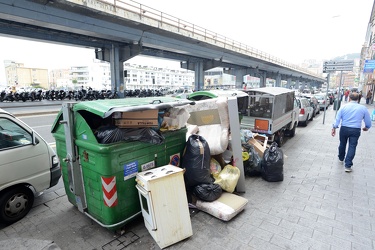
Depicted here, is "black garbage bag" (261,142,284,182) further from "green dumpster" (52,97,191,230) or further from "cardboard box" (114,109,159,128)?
"cardboard box" (114,109,159,128)

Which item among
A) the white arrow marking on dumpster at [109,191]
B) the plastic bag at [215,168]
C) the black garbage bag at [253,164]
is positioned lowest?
the black garbage bag at [253,164]

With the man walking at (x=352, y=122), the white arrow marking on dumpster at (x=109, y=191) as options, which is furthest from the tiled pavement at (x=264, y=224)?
the man walking at (x=352, y=122)

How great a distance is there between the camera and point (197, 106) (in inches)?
178

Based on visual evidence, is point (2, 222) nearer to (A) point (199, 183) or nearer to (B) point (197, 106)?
(A) point (199, 183)

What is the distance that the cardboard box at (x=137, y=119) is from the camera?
2.97 m

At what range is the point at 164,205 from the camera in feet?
9.16

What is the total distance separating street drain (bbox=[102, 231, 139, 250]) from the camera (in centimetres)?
285

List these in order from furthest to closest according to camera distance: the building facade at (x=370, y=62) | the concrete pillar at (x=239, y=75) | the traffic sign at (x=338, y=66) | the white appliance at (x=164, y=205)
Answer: the concrete pillar at (x=239, y=75)
the building facade at (x=370, y=62)
the traffic sign at (x=338, y=66)
the white appliance at (x=164, y=205)

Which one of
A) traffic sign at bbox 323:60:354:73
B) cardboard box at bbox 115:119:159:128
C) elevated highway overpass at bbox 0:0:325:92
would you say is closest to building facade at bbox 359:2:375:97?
traffic sign at bbox 323:60:354:73

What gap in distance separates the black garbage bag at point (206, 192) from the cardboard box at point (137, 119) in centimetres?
123

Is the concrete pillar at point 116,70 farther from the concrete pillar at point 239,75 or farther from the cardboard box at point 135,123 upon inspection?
the concrete pillar at point 239,75

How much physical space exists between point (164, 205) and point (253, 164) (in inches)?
114

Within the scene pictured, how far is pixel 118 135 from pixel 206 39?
2470cm

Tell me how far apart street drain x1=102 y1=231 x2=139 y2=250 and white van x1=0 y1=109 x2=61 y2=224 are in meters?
1.58
